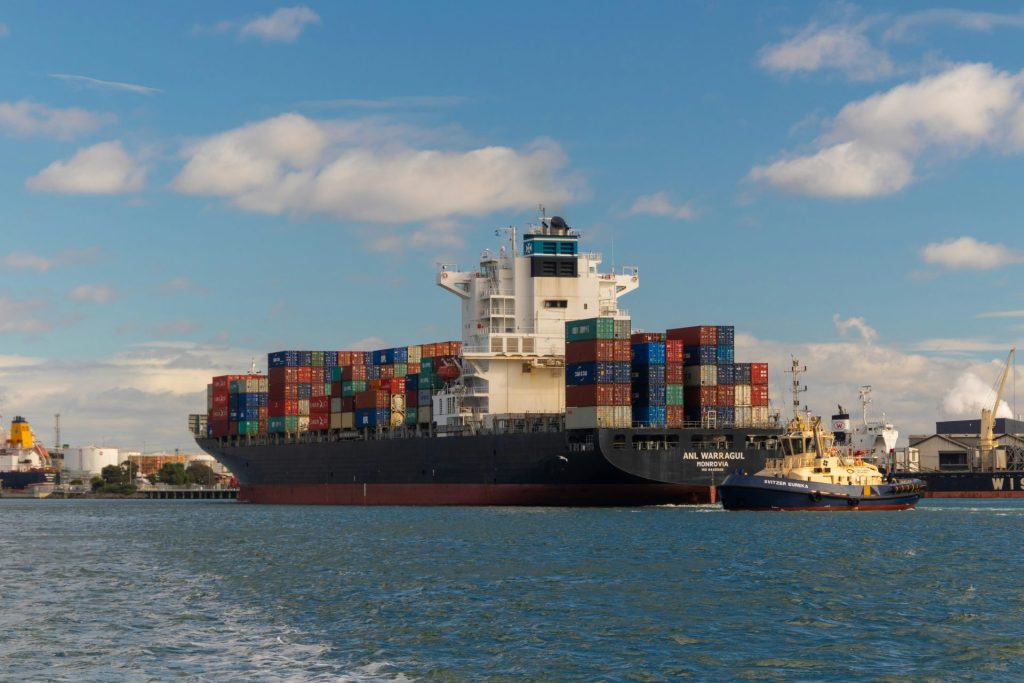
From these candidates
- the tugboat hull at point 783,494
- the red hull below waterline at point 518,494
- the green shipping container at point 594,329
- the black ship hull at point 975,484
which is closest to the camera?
the tugboat hull at point 783,494

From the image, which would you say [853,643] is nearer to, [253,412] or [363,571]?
[363,571]

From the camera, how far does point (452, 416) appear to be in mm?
84625

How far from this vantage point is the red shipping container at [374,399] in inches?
3723

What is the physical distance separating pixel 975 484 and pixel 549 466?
55.8 m

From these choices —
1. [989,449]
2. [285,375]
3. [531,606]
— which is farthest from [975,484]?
[531,606]

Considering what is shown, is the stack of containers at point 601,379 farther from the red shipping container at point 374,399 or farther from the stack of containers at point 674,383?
the red shipping container at point 374,399

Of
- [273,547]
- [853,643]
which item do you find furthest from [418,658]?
[273,547]

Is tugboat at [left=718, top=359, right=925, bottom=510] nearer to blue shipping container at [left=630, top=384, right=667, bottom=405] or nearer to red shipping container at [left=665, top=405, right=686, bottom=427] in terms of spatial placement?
red shipping container at [left=665, top=405, right=686, bottom=427]

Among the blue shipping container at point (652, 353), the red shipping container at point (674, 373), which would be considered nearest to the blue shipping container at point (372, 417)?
the blue shipping container at point (652, 353)

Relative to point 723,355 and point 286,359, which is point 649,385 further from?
point 286,359

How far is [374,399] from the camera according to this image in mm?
95188

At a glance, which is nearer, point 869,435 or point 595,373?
point 595,373

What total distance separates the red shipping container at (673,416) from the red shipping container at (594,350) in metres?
4.14

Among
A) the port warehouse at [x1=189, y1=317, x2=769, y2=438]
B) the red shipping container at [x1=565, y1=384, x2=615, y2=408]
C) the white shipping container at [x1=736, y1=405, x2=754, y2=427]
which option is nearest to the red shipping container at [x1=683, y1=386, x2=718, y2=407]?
the port warehouse at [x1=189, y1=317, x2=769, y2=438]
